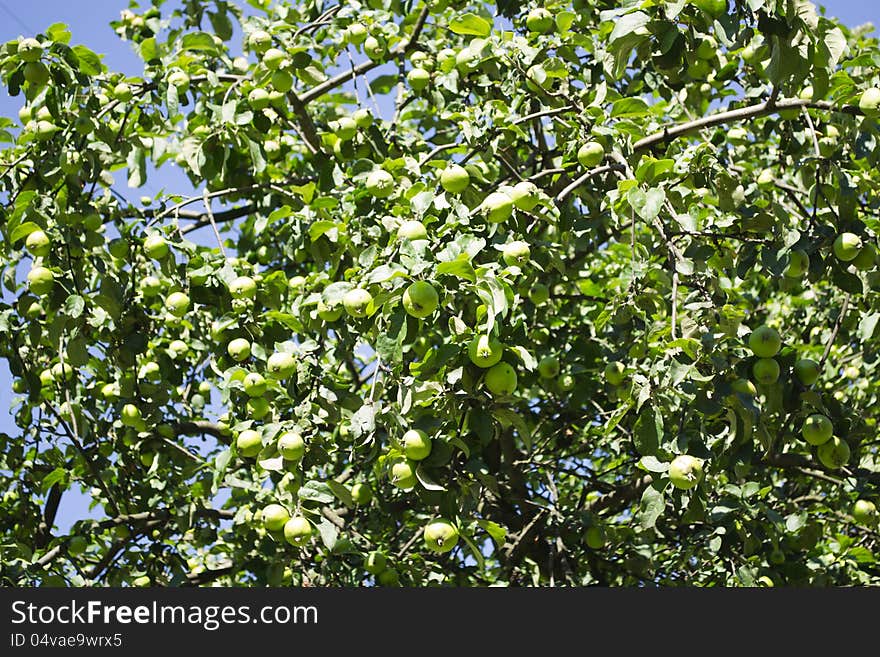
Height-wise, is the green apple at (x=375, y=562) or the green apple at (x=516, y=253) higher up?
the green apple at (x=516, y=253)

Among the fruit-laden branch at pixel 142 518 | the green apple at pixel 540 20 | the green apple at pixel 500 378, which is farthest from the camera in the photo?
the fruit-laden branch at pixel 142 518

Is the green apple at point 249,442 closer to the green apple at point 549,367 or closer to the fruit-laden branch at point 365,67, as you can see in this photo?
the green apple at point 549,367

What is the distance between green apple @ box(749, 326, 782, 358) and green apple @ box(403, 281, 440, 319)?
91 centimetres

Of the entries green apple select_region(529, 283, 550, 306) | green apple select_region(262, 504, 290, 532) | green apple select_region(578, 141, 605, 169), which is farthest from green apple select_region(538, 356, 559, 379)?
green apple select_region(262, 504, 290, 532)

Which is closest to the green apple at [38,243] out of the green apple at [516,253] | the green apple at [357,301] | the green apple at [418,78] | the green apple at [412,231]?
the green apple at [357,301]

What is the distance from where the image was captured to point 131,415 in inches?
133

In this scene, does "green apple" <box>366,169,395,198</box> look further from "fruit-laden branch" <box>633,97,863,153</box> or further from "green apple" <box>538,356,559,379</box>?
"green apple" <box>538,356,559,379</box>

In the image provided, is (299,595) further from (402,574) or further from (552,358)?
(552,358)

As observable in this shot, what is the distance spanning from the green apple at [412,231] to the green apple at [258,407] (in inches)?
27.5

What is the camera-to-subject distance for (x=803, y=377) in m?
2.55

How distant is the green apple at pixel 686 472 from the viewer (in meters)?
2.24

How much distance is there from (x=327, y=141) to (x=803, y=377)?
2145 mm

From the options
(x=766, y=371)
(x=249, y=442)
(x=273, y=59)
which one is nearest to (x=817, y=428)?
(x=766, y=371)

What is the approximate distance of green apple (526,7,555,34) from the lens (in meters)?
3.32
